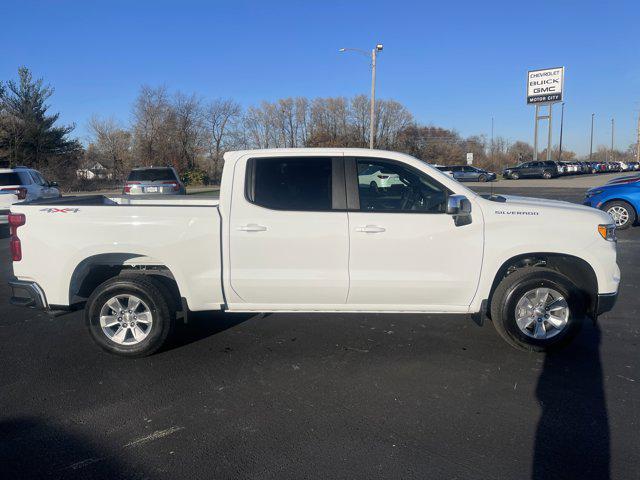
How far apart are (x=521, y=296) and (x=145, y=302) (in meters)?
3.49

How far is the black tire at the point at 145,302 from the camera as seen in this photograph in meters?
4.74

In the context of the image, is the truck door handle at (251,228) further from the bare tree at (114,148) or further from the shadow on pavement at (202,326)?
the bare tree at (114,148)

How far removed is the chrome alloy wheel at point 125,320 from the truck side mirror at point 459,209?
2942mm

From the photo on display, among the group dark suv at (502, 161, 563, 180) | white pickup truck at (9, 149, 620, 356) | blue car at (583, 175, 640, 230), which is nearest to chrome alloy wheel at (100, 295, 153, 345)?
white pickup truck at (9, 149, 620, 356)

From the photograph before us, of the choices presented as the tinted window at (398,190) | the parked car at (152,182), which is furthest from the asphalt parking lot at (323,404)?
the parked car at (152,182)

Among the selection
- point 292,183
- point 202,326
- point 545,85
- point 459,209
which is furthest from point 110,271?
point 545,85

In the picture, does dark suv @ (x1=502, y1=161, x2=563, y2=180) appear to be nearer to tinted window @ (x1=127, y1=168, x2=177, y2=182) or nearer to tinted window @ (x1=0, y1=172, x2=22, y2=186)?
tinted window @ (x1=127, y1=168, x2=177, y2=182)

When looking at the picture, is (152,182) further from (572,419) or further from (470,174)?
(470,174)

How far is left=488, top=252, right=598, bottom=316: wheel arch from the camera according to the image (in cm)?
477

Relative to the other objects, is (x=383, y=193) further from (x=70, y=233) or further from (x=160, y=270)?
(x=70, y=233)

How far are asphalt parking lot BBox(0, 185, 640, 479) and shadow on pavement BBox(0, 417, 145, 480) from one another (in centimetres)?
1

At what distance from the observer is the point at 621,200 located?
1259cm

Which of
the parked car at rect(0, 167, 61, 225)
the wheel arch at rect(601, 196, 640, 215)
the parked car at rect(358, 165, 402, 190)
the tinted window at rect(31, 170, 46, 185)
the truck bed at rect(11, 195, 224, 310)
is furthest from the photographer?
the tinted window at rect(31, 170, 46, 185)

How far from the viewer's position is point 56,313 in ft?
16.2
